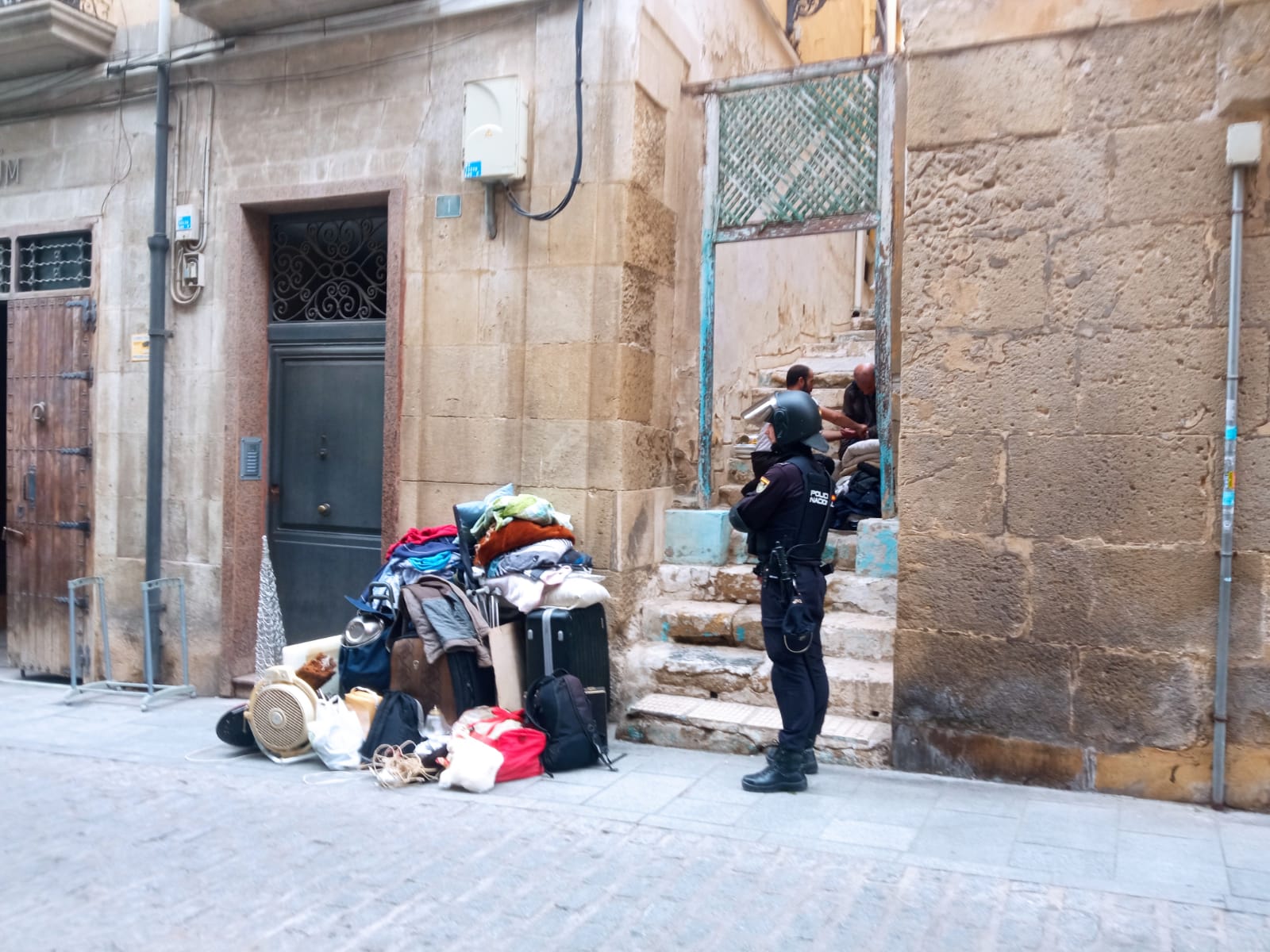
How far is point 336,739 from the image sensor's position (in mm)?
5570

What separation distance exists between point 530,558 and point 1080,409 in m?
2.78

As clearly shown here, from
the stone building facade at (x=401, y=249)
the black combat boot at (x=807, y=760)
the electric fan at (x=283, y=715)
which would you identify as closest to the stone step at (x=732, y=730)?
the black combat boot at (x=807, y=760)

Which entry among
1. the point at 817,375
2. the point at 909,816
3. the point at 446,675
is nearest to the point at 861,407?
the point at 817,375

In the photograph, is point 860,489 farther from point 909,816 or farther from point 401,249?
point 401,249

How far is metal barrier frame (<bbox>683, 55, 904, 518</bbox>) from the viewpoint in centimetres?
655

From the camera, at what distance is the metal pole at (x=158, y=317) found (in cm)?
745

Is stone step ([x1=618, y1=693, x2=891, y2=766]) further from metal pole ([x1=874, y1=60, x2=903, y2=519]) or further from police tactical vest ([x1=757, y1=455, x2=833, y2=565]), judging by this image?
metal pole ([x1=874, y1=60, x2=903, y2=519])

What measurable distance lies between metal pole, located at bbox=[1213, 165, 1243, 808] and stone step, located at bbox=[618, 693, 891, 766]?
1.43m

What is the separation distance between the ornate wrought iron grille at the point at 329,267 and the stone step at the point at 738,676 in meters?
2.74

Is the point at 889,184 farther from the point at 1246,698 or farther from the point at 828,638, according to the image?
the point at 1246,698

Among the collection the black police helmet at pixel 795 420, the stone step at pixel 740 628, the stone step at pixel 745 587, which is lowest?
the stone step at pixel 740 628

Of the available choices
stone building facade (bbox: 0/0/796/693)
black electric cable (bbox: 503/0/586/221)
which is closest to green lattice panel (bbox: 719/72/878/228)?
stone building facade (bbox: 0/0/796/693)

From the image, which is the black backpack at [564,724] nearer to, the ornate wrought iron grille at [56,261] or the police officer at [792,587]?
the police officer at [792,587]

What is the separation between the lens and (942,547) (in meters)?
5.33
